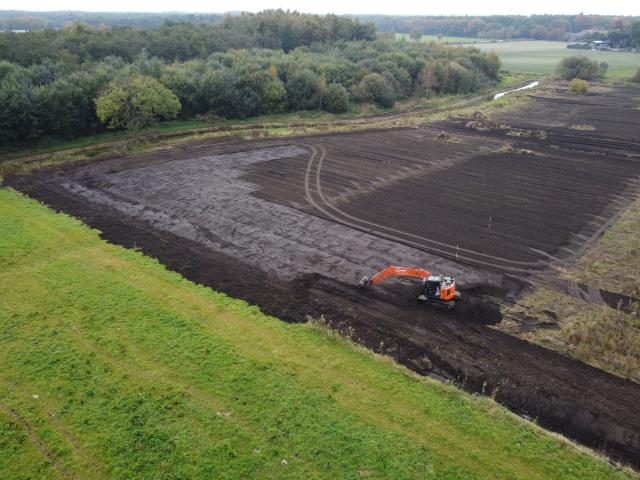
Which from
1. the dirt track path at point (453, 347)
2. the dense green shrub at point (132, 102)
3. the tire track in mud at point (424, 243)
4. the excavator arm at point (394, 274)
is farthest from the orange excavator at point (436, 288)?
the dense green shrub at point (132, 102)

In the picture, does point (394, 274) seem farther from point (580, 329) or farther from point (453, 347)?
point (580, 329)

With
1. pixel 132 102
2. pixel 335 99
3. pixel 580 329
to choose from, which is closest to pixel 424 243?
pixel 580 329

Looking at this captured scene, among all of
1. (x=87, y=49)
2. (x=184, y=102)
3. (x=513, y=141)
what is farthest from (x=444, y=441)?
(x=87, y=49)

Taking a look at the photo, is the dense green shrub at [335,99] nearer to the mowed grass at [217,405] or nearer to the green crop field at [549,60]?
the mowed grass at [217,405]

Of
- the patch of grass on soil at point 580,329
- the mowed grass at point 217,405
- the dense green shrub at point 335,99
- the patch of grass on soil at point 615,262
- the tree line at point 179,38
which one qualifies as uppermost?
the tree line at point 179,38

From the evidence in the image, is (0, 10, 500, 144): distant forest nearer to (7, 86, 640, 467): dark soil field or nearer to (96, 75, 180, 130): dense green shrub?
(96, 75, 180, 130): dense green shrub

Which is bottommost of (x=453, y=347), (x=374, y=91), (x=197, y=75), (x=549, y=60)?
(x=453, y=347)
